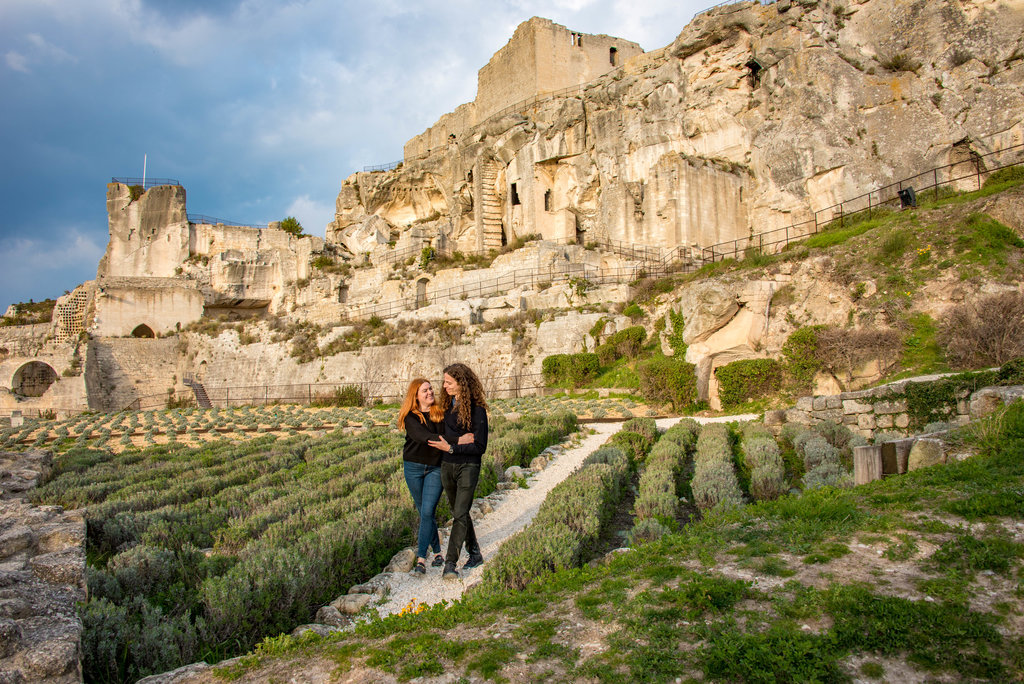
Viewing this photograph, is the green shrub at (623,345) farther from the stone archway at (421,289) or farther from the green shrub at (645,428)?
the stone archway at (421,289)

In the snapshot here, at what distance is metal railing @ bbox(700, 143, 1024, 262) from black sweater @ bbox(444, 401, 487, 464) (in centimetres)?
2204

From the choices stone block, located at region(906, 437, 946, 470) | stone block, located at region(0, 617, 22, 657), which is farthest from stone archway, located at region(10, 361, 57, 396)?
stone block, located at region(906, 437, 946, 470)

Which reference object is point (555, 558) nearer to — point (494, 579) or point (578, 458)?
point (494, 579)

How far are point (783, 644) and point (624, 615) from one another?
857mm

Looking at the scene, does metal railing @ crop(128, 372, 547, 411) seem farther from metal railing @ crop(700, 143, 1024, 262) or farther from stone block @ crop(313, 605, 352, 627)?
stone block @ crop(313, 605, 352, 627)

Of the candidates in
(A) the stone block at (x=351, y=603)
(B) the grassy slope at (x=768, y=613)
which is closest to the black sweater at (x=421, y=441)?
(A) the stone block at (x=351, y=603)

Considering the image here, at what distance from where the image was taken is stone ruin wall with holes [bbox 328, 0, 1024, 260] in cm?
2297

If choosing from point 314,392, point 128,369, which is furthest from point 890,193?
point 128,369

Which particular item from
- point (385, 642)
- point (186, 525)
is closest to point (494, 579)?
point (385, 642)

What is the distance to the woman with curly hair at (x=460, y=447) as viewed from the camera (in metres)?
4.82

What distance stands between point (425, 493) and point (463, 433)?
685mm

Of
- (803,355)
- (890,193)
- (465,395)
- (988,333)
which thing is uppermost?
(890,193)

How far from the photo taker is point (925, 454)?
18.4 feet

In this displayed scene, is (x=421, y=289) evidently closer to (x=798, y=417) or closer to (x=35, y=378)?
(x=35, y=378)
